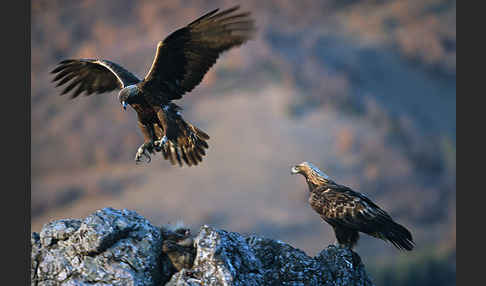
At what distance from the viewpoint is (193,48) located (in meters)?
10.5

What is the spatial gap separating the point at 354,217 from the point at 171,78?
13.3 ft

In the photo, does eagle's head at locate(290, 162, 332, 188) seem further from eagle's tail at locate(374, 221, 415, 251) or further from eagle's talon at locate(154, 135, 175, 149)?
eagle's talon at locate(154, 135, 175, 149)

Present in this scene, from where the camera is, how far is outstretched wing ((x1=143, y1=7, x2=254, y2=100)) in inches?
403

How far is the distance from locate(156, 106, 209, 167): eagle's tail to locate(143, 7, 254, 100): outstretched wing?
0.62 m

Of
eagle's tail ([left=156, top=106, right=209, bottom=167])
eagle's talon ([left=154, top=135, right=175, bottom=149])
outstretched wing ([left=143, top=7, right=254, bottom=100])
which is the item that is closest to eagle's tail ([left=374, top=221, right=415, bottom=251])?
eagle's tail ([left=156, top=106, right=209, bottom=167])

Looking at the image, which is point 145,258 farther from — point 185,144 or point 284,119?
point 284,119

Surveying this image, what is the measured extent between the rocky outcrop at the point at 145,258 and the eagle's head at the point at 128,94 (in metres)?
2.83

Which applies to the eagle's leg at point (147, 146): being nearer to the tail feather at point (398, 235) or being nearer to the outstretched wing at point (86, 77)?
the outstretched wing at point (86, 77)

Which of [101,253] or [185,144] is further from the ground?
[185,144]

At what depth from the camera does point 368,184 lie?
36.0 meters

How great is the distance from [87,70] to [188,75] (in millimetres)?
2275

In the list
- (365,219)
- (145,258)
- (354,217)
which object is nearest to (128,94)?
(145,258)

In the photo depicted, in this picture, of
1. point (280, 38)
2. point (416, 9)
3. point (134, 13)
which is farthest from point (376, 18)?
point (134, 13)

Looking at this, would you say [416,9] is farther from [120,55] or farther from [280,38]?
[120,55]
